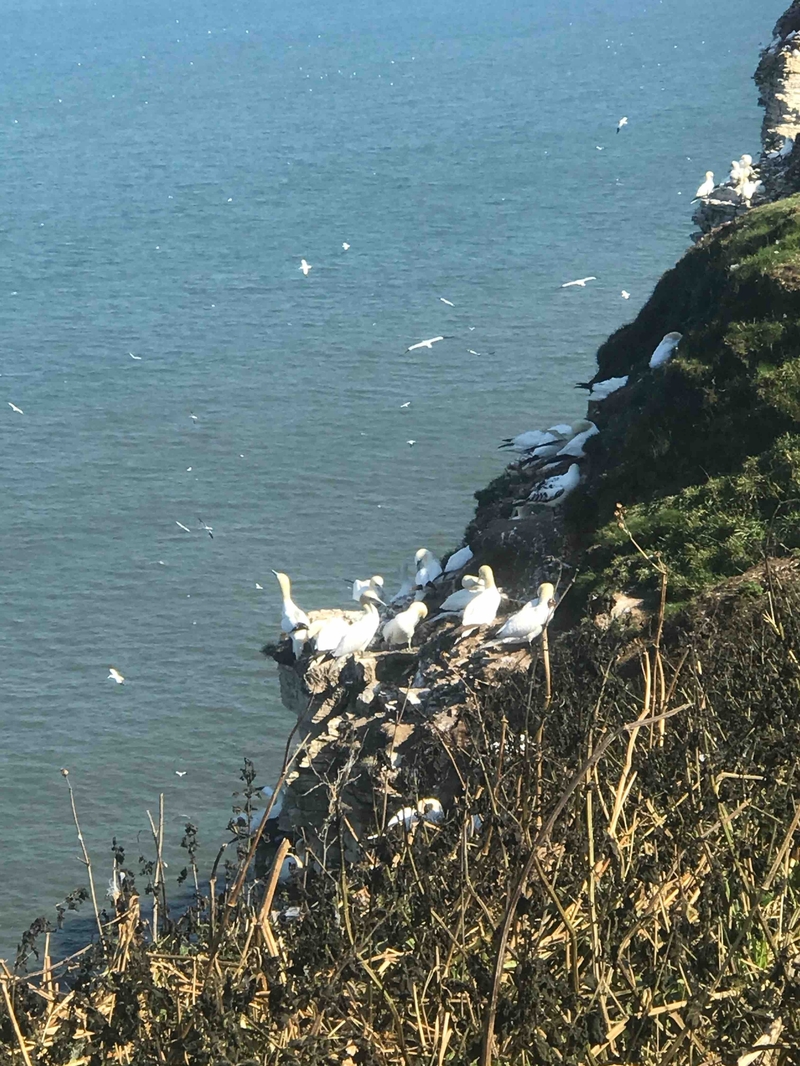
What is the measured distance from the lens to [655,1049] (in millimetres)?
4762

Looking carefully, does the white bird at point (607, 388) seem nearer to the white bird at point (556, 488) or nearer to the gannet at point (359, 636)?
the white bird at point (556, 488)

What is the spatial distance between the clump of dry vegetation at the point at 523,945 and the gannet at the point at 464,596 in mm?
9294

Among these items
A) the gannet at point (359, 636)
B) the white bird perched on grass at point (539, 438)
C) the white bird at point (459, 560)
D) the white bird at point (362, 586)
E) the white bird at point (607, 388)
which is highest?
the white bird at point (607, 388)

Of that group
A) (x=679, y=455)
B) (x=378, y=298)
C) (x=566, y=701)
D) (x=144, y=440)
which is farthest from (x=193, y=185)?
(x=566, y=701)

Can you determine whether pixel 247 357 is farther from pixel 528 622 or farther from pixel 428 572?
pixel 528 622

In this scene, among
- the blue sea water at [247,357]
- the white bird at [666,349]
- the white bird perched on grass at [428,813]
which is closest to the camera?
the white bird perched on grass at [428,813]

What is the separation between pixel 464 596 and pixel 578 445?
3.36m

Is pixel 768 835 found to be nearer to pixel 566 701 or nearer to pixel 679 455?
pixel 566 701

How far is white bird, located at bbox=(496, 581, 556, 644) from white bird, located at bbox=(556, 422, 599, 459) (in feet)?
14.4

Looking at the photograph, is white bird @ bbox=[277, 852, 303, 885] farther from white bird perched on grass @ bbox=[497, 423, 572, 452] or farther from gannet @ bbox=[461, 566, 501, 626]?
white bird perched on grass @ bbox=[497, 423, 572, 452]

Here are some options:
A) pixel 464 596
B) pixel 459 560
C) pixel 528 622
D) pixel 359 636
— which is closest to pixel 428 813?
pixel 528 622

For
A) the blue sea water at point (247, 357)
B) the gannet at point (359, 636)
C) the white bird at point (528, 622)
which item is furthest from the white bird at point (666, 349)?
the blue sea water at point (247, 357)

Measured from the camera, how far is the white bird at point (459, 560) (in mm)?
17984

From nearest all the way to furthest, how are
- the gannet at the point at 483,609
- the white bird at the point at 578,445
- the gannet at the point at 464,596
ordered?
the gannet at the point at 483,609, the gannet at the point at 464,596, the white bird at the point at 578,445
